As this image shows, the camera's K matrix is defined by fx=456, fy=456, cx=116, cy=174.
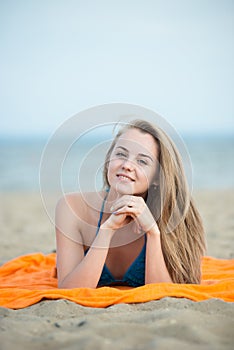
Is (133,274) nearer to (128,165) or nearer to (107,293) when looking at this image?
(107,293)

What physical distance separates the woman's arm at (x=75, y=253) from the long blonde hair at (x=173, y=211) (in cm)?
50

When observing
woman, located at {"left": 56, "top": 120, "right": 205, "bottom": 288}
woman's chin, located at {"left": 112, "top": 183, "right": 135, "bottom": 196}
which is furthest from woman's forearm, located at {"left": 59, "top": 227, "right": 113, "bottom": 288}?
woman's chin, located at {"left": 112, "top": 183, "right": 135, "bottom": 196}

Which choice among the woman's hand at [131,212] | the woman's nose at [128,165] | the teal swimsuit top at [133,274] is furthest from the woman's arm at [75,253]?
the woman's nose at [128,165]

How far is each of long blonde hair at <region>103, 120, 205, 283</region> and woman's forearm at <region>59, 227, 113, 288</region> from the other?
527 mm

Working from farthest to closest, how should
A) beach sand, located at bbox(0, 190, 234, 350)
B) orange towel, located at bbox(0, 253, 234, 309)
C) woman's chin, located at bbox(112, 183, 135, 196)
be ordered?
1. woman's chin, located at bbox(112, 183, 135, 196)
2. orange towel, located at bbox(0, 253, 234, 309)
3. beach sand, located at bbox(0, 190, 234, 350)

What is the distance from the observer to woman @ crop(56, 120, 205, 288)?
10.6 feet

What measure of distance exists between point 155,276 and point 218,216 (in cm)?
558

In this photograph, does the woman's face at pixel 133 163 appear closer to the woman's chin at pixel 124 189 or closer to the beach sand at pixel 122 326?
the woman's chin at pixel 124 189

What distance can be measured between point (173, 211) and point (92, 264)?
0.79 meters

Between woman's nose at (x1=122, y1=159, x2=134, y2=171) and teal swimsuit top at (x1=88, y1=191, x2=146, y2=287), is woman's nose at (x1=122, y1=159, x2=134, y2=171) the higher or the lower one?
the higher one

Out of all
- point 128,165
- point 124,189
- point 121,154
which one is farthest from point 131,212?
point 121,154

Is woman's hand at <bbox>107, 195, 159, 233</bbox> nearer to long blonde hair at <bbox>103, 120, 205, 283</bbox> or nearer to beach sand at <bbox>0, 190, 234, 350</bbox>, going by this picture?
long blonde hair at <bbox>103, 120, 205, 283</bbox>

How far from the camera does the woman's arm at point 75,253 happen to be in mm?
3176

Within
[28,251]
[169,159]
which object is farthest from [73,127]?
[28,251]
